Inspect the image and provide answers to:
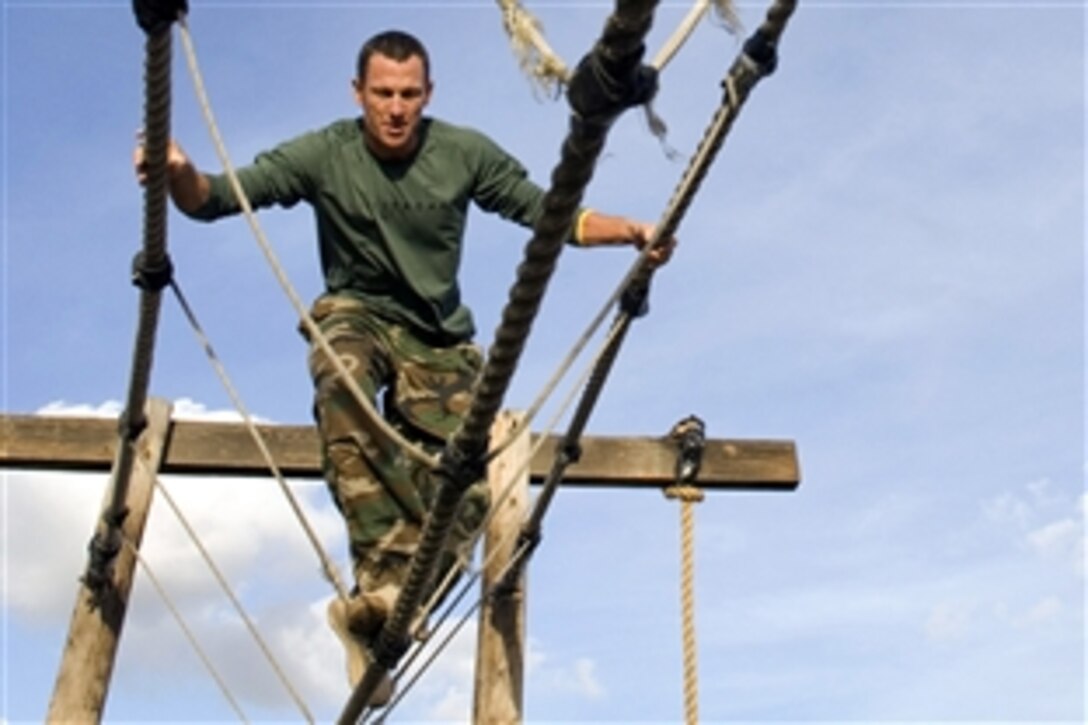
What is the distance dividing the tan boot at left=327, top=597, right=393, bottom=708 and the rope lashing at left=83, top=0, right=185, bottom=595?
86cm

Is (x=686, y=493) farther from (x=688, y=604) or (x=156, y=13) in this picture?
(x=156, y=13)

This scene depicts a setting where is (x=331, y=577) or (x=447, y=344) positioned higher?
(x=447, y=344)

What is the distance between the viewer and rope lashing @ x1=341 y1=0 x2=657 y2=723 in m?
2.24

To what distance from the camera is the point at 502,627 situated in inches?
196

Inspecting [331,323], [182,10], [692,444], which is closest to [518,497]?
[692,444]

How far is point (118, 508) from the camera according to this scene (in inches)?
205

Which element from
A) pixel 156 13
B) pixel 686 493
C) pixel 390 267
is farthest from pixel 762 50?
pixel 686 493

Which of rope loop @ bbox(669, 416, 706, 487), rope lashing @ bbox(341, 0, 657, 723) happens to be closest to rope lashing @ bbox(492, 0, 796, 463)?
rope lashing @ bbox(341, 0, 657, 723)

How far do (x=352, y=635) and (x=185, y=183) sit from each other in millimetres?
1080

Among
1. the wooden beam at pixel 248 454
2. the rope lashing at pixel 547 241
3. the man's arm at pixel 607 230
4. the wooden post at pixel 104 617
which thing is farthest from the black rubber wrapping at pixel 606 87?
the wooden post at pixel 104 617

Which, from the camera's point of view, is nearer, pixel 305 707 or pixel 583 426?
Result: pixel 305 707

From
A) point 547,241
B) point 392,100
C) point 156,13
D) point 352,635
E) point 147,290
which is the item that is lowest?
point 352,635

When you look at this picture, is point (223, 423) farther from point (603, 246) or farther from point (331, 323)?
point (603, 246)

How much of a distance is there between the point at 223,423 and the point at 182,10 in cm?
265
